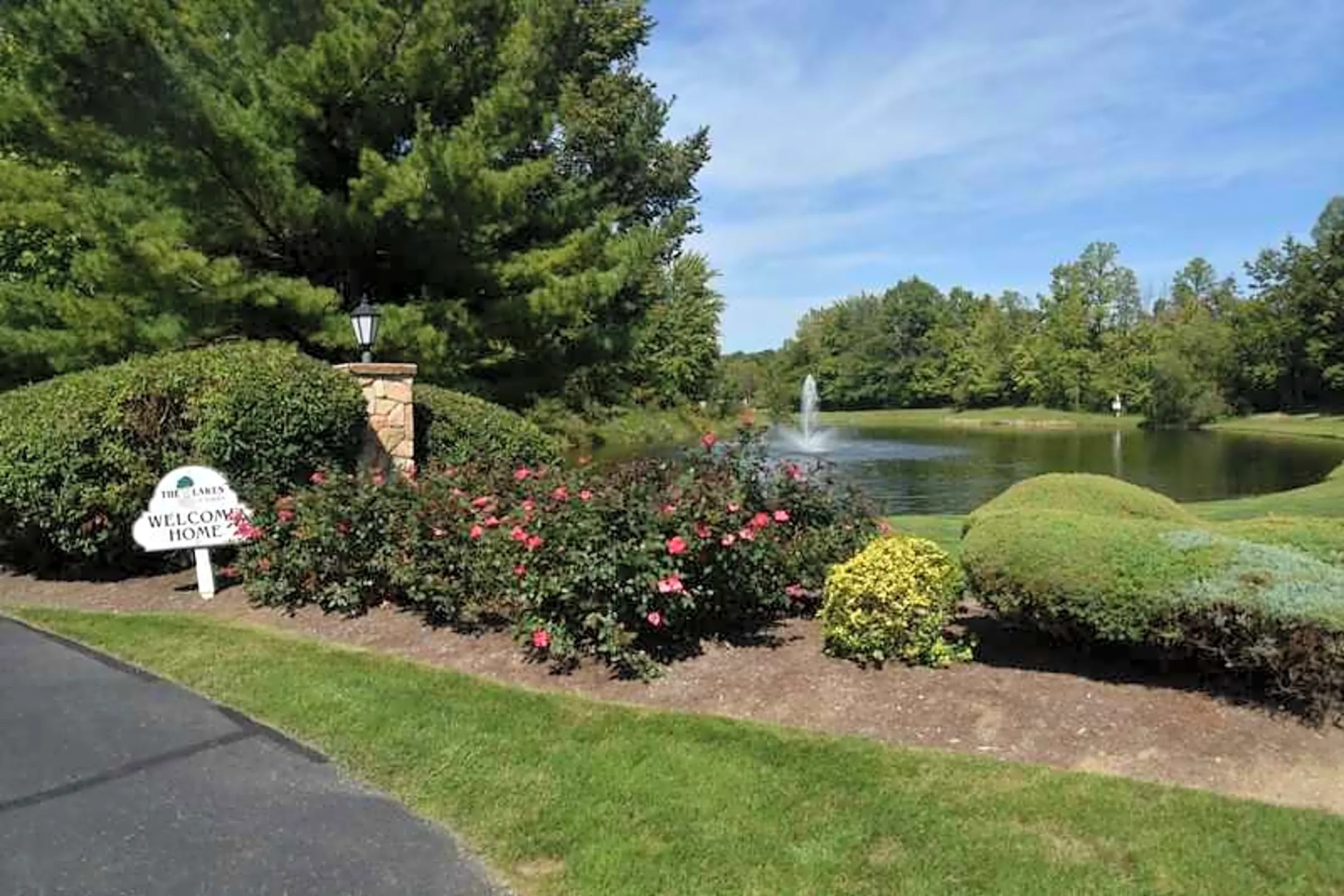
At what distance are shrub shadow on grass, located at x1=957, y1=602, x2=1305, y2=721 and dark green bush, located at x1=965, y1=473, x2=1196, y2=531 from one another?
1095 mm

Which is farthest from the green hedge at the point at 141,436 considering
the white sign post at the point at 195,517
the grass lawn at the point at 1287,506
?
the grass lawn at the point at 1287,506

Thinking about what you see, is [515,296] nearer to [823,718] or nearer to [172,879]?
[823,718]

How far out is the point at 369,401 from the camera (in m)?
8.12

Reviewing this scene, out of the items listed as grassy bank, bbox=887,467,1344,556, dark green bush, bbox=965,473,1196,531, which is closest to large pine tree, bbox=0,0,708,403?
grassy bank, bbox=887,467,1344,556

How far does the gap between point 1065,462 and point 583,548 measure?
108 feet

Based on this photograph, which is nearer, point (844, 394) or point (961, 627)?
point (961, 627)

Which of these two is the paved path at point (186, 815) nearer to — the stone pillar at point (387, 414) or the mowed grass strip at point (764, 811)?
the mowed grass strip at point (764, 811)

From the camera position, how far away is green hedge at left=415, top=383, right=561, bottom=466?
898cm

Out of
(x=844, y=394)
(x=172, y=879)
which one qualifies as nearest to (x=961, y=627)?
(x=172, y=879)

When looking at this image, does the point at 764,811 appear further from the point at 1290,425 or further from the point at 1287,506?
the point at 1290,425

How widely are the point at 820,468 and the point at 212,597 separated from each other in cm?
415

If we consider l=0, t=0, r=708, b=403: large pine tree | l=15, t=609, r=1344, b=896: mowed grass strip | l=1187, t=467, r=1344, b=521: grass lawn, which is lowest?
l=1187, t=467, r=1344, b=521: grass lawn

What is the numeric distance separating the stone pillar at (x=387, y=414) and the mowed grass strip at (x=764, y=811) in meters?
4.01

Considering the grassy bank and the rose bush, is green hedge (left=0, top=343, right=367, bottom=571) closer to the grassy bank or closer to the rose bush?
the rose bush
